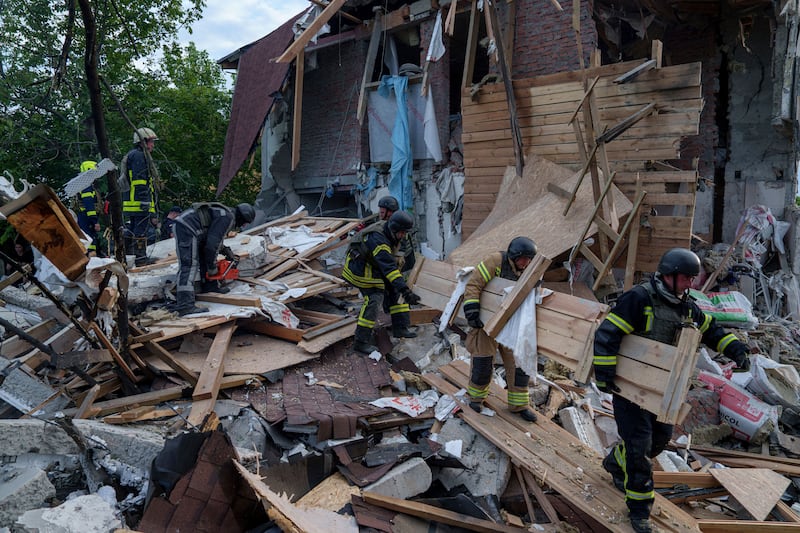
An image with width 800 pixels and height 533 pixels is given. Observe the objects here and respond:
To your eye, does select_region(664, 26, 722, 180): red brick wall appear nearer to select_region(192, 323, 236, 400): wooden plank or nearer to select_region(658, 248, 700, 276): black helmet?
select_region(658, 248, 700, 276): black helmet

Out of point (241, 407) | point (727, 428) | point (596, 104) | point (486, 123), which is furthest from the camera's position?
point (486, 123)

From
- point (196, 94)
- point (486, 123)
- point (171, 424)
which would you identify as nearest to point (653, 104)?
point (486, 123)

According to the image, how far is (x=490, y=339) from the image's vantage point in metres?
4.62

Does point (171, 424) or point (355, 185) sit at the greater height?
point (355, 185)

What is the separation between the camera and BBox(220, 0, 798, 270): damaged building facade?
292 inches

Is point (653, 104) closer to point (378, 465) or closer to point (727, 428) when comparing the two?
point (727, 428)

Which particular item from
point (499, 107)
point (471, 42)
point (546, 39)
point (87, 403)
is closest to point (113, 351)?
point (87, 403)

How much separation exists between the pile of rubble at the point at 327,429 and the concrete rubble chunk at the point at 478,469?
14 millimetres

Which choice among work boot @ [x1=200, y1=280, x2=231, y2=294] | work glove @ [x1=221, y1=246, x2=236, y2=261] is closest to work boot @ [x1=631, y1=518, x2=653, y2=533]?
work boot @ [x1=200, y1=280, x2=231, y2=294]

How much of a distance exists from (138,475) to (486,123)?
23.0 feet

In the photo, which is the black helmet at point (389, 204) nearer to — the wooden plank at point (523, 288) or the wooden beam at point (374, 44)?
the wooden plank at point (523, 288)

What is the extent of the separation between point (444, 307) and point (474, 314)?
22.8 inches

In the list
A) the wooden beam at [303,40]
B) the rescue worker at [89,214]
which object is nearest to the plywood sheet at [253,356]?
the wooden beam at [303,40]

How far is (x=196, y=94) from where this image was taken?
15.3 m
